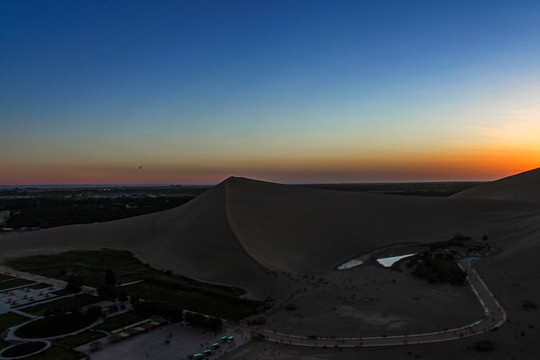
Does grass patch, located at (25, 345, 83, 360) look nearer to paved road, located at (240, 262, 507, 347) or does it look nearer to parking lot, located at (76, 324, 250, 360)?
parking lot, located at (76, 324, 250, 360)

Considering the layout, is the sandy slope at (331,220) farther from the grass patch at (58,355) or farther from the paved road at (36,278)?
the grass patch at (58,355)

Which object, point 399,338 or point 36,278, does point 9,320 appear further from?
point 399,338

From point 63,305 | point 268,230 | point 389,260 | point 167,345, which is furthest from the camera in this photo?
point 268,230

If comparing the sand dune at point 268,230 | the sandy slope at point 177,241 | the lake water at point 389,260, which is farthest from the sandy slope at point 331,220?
the lake water at point 389,260

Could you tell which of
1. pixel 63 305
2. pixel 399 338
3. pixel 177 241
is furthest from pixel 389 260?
pixel 63 305

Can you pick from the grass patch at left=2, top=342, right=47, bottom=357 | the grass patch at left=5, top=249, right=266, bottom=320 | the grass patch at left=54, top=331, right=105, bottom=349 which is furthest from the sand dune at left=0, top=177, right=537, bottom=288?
the grass patch at left=2, top=342, right=47, bottom=357

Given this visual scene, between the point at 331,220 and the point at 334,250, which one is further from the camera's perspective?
the point at 331,220

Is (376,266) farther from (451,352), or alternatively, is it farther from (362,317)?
(451,352)

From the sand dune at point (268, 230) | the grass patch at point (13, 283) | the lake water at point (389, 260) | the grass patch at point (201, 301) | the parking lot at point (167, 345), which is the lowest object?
the parking lot at point (167, 345)

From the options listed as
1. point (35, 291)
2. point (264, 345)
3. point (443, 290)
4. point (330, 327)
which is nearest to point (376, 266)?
point (443, 290)
